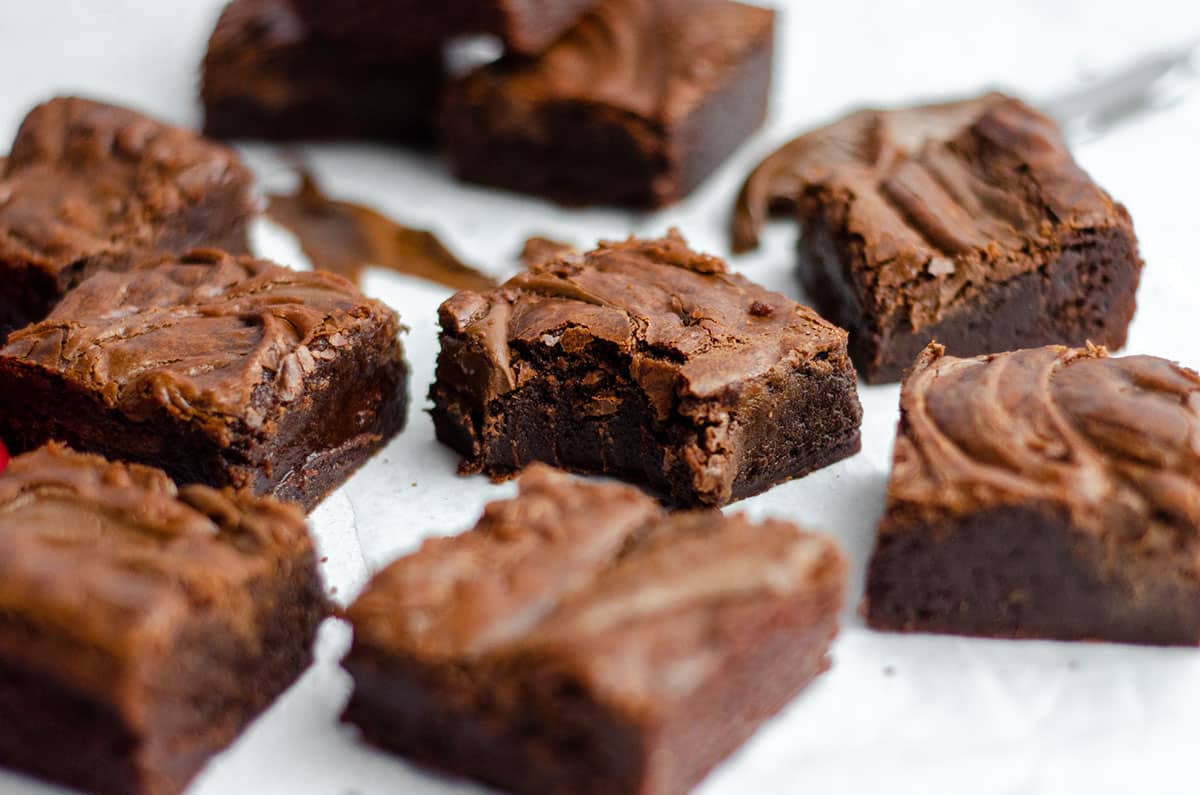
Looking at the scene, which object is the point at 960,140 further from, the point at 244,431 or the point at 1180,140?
the point at 244,431

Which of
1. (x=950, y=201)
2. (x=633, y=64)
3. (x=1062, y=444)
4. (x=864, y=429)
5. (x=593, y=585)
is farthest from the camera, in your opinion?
(x=633, y=64)

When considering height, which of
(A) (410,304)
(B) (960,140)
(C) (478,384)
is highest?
(B) (960,140)

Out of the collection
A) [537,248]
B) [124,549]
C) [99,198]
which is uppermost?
[124,549]

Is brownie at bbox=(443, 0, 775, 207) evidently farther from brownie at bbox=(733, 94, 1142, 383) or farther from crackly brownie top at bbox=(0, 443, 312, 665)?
crackly brownie top at bbox=(0, 443, 312, 665)

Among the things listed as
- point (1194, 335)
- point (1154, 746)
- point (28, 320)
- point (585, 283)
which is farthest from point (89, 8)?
point (1154, 746)

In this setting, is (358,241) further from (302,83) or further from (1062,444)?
(1062,444)

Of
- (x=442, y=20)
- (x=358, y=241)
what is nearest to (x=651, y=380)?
(x=358, y=241)

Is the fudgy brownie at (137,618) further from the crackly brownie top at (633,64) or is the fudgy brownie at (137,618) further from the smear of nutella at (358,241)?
the crackly brownie top at (633,64)
